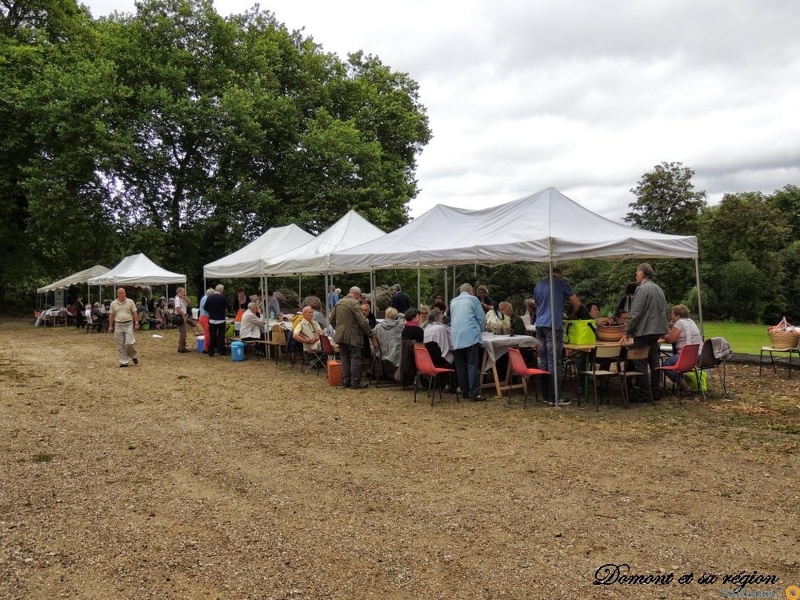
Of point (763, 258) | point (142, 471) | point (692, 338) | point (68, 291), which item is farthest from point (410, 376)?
point (763, 258)

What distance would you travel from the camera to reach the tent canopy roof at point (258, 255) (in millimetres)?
13867

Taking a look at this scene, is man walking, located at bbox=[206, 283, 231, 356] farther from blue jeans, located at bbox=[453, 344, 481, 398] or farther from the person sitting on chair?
the person sitting on chair

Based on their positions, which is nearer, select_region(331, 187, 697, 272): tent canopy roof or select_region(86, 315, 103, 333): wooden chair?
select_region(331, 187, 697, 272): tent canopy roof

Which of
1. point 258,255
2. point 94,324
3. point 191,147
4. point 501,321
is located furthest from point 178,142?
point 501,321

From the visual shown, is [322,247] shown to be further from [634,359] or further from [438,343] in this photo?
[634,359]

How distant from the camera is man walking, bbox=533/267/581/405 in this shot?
7613mm

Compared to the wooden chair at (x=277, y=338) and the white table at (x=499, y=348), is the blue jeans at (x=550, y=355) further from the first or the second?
the wooden chair at (x=277, y=338)

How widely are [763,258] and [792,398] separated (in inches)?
1087

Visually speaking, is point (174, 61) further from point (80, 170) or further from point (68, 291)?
point (68, 291)

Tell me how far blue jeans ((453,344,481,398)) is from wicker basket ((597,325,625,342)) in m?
1.55

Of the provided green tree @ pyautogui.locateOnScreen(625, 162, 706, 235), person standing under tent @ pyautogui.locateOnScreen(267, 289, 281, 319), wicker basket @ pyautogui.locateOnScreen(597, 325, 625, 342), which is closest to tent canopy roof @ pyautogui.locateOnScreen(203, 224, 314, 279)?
person standing under tent @ pyautogui.locateOnScreen(267, 289, 281, 319)

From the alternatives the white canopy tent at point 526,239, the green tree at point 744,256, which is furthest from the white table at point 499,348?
the green tree at point 744,256

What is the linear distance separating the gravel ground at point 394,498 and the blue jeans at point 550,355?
37 cm

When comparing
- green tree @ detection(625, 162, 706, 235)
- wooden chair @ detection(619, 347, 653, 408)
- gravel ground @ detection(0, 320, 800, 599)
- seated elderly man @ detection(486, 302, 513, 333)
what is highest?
green tree @ detection(625, 162, 706, 235)
